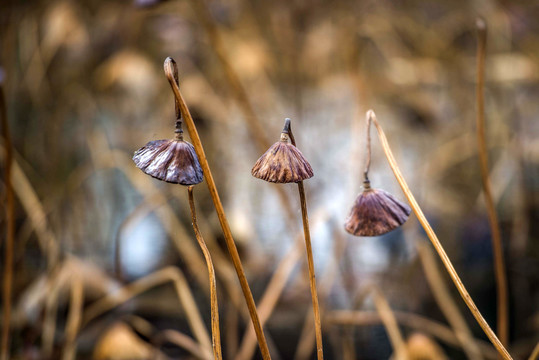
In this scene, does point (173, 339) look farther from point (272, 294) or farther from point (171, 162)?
point (171, 162)

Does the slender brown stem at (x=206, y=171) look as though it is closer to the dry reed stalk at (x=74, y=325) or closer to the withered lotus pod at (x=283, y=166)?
the withered lotus pod at (x=283, y=166)

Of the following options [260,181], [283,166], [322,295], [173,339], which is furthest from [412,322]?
[260,181]

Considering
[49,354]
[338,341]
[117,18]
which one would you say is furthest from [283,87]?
[49,354]

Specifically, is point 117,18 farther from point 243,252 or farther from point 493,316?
point 493,316

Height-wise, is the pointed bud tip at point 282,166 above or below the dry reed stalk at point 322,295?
above

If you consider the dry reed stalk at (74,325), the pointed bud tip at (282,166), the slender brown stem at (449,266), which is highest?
the pointed bud tip at (282,166)

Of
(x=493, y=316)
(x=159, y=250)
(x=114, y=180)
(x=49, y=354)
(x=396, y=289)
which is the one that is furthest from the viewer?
(x=114, y=180)

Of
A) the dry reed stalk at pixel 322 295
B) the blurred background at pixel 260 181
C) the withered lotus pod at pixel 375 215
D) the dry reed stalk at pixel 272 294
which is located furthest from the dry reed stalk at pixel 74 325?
the withered lotus pod at pixel 375 215
